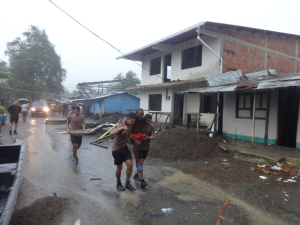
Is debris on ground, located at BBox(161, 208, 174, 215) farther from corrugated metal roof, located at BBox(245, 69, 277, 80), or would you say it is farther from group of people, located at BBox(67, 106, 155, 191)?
corrugated metal roof, located at BBox(245, 69, 277, 80)

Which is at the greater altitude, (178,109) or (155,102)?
(155,102)

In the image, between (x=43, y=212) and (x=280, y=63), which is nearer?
(x=43, y=212)

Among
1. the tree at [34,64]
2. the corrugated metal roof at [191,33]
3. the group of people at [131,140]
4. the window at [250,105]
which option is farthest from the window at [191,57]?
the tree at [34,64]

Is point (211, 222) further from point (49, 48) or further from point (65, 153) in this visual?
point (49, 48)

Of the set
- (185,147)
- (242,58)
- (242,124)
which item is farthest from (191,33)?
(185,147)

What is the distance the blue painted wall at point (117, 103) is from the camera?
22.5m

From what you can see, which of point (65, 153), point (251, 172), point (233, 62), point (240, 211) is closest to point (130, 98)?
point (233, 62)

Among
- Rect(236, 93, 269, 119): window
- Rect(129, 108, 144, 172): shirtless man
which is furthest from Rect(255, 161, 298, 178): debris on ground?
Rect(129, 108, 144, 172): shirtless man

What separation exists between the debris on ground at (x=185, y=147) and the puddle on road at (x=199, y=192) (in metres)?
1.77

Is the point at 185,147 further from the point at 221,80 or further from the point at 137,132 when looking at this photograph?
the point at 221,80

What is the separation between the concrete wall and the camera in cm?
815

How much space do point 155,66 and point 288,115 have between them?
10130 mm

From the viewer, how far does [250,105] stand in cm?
891

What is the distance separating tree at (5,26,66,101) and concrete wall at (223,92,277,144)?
33917 millimetres
